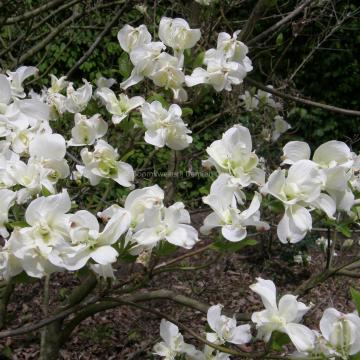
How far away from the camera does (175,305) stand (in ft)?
12.4

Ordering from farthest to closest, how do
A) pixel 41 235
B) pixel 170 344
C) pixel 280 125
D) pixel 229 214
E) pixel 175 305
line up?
pixel 175 305 → pixel 280 125 → pixel 170 344 → pixel 229 214 → pixel 41 235

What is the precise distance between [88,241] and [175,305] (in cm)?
289

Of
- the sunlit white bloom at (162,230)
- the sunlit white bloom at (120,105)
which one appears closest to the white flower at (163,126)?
the sunlit white bloom at (120,105)

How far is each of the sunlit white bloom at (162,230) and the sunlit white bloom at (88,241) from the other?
0.05 metres

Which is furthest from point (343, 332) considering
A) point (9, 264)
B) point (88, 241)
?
point (9, 264)

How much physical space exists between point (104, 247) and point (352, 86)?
5.38 metres

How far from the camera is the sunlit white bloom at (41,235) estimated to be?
968 millimetres

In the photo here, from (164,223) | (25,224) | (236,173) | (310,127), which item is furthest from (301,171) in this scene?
(310,127)

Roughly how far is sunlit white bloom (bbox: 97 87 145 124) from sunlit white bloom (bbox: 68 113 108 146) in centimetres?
5

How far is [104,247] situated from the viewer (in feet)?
3.30

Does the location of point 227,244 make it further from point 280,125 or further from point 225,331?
point 280,125

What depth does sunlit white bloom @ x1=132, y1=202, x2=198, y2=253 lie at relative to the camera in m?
1.04

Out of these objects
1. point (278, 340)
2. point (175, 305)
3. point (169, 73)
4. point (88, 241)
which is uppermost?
point (169, 73)

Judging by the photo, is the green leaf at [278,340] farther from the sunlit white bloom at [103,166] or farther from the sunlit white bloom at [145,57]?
the sunlit white bloom at [145,57]
